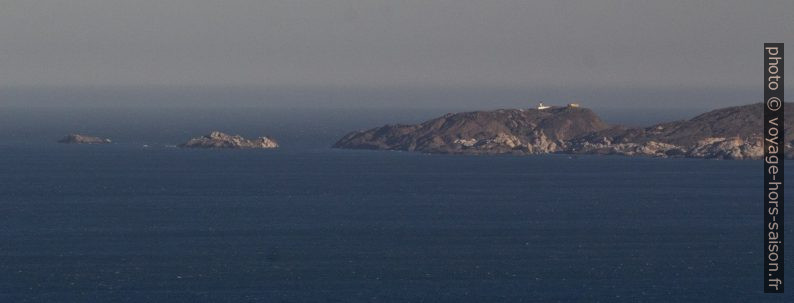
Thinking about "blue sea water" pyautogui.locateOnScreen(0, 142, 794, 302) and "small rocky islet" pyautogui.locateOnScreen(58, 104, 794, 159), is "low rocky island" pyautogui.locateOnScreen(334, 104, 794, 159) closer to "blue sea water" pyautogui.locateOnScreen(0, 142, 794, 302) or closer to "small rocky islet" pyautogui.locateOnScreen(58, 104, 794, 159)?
"small rocky islet" pyautogui.locateOnScreen(58, 104, 794, 159)

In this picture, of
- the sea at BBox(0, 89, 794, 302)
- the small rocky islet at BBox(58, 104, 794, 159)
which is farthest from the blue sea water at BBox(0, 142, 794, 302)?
the small rocky islet at BBox(58, 104, 794, 159)

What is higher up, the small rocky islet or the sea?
the small rocky islet

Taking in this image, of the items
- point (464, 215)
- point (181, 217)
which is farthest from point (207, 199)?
point (464, 215)

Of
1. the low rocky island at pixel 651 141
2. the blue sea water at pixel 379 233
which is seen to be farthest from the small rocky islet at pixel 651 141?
the blue sea water at pixel 379 233

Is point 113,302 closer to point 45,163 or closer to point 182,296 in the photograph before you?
point 182,296

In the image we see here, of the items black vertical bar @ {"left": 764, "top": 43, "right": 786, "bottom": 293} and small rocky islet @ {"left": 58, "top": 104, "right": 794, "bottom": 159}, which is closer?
black vertical bar @ {"left": 764, "top": 43, "right": 786, "bottom": 293}

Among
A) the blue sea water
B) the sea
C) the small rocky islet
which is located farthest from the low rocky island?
the sea
